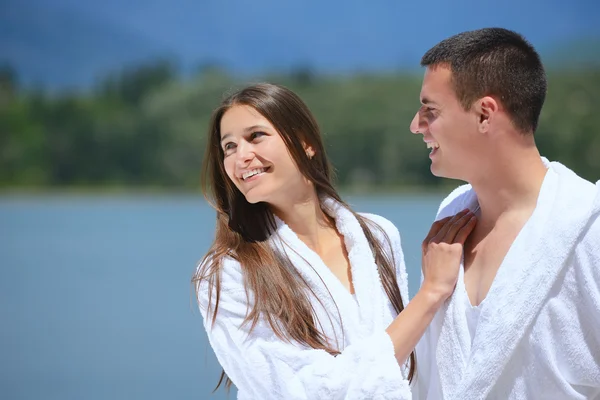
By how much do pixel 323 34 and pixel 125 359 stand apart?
5019 cm

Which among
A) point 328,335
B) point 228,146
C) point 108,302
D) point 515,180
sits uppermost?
point 228,146

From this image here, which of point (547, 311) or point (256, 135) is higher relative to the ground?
point (256, 135)

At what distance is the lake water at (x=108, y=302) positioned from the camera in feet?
19.6

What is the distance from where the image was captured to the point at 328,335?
1510 millimetres

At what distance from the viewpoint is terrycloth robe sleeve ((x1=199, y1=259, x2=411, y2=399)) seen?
1314mm

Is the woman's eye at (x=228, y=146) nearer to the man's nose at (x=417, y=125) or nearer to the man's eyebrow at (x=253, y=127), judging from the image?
the man's eyebrow at (x=253, y=127)

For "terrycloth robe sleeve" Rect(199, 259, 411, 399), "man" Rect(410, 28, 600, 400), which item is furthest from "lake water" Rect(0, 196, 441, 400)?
"man" Rect(410, 28, 600, 400)

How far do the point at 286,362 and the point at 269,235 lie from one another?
1.10ft

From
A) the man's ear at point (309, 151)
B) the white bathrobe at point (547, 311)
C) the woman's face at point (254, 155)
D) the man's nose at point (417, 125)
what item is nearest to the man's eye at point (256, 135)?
Result: the woman's face at point (254, 155)

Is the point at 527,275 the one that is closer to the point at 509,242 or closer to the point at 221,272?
the point at 509,242

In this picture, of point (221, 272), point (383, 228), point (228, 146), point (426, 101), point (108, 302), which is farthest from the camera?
point (108, 302)

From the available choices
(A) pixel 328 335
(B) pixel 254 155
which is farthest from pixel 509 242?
(B) pixel 254 155

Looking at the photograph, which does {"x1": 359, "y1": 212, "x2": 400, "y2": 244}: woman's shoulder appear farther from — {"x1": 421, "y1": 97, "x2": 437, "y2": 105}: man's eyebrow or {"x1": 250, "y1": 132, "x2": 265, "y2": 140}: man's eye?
{"x1": 421, "y1": 97, "x2": 437, "y2": 105}: man's eyebrow

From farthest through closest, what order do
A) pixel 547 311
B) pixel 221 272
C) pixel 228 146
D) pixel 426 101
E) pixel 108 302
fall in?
1. pixel 108 302
2. pixel 228 146
3. pixel 221 272
4. pixel 426 101
5. pixel 547 311
